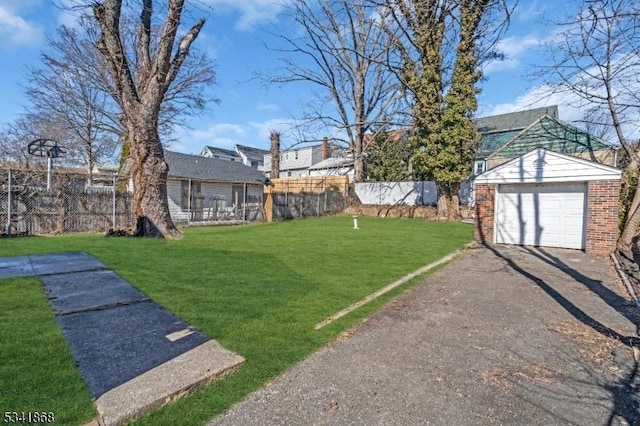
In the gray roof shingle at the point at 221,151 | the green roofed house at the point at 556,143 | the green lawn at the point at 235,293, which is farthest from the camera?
the gray roof shingle at the point at 221,151

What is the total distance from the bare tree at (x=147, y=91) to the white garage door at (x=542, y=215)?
10529 millimetres

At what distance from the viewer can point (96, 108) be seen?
23391mm

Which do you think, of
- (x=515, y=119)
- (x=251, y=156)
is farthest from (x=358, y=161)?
(x=251, y=156)

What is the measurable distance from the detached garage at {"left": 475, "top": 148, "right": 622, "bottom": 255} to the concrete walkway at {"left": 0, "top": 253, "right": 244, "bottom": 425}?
1041cm

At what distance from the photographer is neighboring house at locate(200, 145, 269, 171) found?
4159 centimetres

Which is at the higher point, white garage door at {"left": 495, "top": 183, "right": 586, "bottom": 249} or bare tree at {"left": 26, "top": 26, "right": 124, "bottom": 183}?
bare tree at {"left": 26, "top": 26, "right": 124, "bottom": 183}

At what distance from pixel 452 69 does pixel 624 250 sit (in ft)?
40.6

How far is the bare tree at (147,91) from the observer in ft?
34.5

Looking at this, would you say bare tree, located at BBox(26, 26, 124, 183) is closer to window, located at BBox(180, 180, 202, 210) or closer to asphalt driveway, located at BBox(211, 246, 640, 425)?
window, located at BBox(180, 180, 202, 210)

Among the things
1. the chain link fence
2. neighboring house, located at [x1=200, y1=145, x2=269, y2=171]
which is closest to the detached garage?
the chain link fence

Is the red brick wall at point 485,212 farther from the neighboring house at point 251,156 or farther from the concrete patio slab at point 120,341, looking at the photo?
the neighboring house at point 251,156

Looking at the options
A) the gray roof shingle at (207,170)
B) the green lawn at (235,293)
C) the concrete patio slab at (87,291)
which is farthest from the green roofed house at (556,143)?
the concrete patio slab at (87,291)

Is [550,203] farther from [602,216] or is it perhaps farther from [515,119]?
[515,119]

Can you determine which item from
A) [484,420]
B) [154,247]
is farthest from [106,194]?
[484,420]
